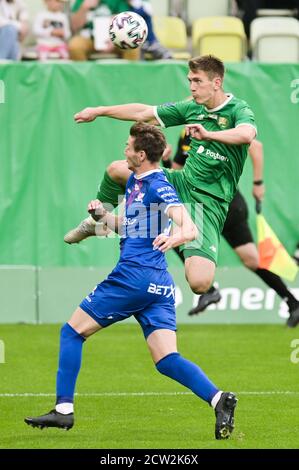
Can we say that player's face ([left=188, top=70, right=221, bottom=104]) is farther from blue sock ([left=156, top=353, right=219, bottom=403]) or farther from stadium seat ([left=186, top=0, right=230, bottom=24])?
stadium seat ([left=186, top=0, right=230, bottom=24])

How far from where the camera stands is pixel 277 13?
17141 mm

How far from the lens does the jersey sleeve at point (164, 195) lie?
7.23 m

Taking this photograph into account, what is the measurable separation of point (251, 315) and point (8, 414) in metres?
6.19

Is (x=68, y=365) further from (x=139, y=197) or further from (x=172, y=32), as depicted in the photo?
(x=172, y=32)

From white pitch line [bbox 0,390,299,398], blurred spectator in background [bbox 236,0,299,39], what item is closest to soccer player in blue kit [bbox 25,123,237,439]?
white pitch line [bbox 0,390,299,398]

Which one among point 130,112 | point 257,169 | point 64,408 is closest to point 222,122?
point 130,112

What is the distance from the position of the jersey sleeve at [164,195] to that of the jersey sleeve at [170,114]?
1.89 metres

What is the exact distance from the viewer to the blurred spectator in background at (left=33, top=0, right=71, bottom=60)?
50.6 ft

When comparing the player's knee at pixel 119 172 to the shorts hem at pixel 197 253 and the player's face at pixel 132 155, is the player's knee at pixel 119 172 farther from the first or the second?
the player's face at pixel 132 155

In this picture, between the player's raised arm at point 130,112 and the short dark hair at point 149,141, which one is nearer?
the short dark hair at point 149,141

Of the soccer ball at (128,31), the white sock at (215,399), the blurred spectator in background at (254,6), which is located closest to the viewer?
the white sock at (215,399)

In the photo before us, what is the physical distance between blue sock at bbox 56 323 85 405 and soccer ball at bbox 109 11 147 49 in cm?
309

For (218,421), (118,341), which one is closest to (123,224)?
(218,421)

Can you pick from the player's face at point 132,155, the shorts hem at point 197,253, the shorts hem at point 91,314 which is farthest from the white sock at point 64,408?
the shorts hem at point 197,253
